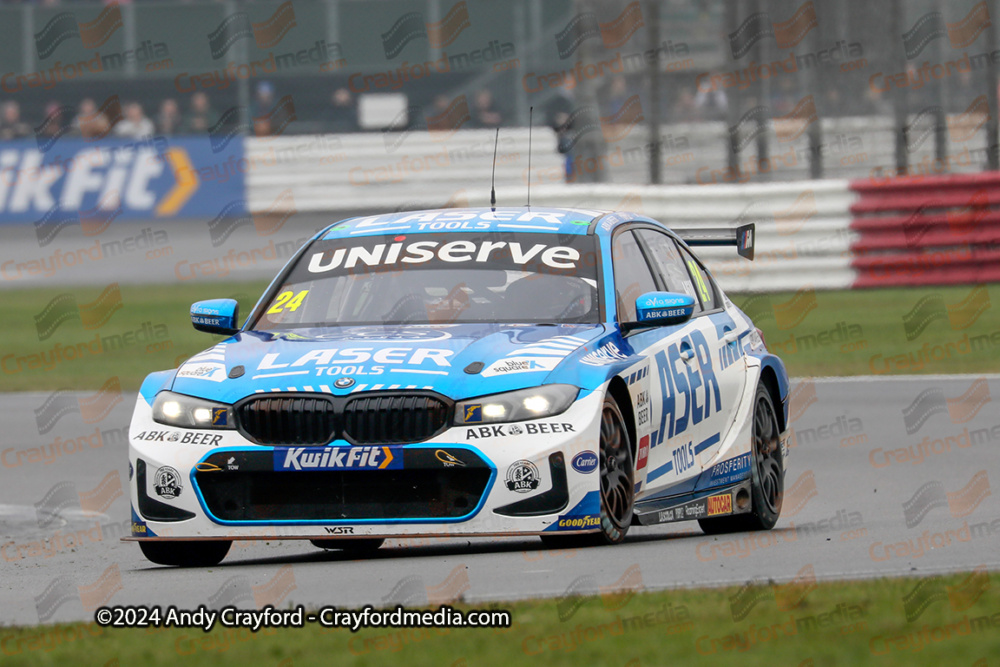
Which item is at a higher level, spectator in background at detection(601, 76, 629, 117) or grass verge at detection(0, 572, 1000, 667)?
spectator in background at detection(601, 76, 629, 117)

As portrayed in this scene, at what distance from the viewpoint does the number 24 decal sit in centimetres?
795

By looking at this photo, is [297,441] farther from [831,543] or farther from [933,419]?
[933,419]

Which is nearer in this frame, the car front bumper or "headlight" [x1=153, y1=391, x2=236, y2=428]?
the car front bumper

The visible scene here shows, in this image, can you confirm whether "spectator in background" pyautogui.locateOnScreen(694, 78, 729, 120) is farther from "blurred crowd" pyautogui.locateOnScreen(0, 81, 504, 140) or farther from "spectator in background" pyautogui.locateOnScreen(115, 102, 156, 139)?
"spectator in background" pyautogui.locateOnScreen(115, 102, 156, 139)

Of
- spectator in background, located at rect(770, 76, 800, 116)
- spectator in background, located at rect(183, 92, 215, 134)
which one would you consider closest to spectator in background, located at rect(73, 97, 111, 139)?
spectator in background, located at rect(183, 92, 215, 134)

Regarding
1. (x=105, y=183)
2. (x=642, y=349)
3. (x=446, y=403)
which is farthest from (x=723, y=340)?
(x=105, y=183)

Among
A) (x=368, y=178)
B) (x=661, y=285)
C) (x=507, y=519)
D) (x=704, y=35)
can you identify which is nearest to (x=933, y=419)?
(x=661, y=285)

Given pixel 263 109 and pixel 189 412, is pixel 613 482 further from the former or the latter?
pixel 263 109

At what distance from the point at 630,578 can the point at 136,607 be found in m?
1.58

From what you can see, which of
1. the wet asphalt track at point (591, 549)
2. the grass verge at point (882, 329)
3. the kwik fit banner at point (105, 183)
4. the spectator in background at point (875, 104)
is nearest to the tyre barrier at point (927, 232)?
the grass verge at point (882, 329)

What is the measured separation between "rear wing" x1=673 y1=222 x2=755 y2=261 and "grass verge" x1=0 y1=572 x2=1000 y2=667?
3.52 meters

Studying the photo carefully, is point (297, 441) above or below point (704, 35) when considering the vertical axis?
below

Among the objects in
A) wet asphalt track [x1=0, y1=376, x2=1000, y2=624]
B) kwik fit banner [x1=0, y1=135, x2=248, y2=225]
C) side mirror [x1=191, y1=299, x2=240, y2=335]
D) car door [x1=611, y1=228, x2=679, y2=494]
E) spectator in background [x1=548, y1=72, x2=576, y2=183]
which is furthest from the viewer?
kwik fit banner [x1=0, y1=135, x2=248, y2=225]

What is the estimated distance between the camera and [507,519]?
21.8 ft
